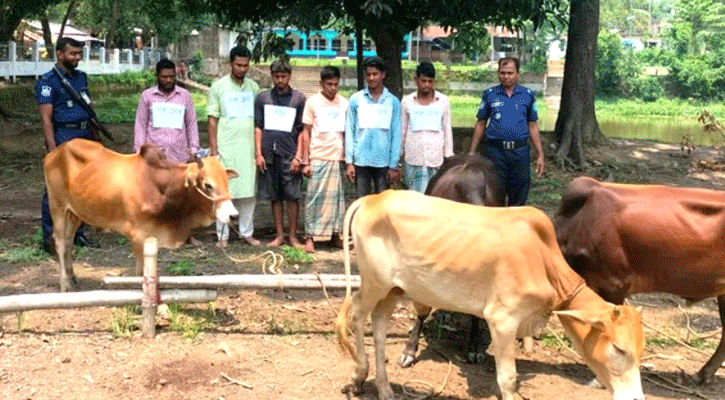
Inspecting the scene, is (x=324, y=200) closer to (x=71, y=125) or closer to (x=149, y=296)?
(x=71, y=125)

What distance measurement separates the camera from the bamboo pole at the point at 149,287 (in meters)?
5.70

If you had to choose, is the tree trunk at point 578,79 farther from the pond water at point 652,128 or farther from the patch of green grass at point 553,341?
the pond water at point 652,128

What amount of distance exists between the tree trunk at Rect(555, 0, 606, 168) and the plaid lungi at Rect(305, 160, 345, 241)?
6684mm

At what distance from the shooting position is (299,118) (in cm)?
779

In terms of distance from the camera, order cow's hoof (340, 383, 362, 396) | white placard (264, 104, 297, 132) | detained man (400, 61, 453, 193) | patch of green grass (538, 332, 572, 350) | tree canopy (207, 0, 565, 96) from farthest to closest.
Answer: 1. tree canopy (207, 0, 565, 96)
2. white placard (264, 104, 297, 132)
3. detained man (400, 61, 453, 193)
4. patch of green grass (538, 332, 572, 350)
5. cow's hoof (340, 383, 362, 396)

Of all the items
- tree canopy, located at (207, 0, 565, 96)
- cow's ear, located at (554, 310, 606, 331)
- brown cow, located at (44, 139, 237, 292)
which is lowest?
cow's ear, located at (554, 310, 606, 331)

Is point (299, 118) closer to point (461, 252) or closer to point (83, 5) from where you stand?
point (461, 252)

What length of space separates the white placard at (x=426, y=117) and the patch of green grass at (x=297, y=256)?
1.54m

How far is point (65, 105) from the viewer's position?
7.27 meters

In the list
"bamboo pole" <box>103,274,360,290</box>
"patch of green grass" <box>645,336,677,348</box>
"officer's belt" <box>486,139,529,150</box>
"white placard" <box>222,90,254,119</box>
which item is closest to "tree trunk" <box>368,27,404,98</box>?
"white placard" <box>222,90,254,119</box>

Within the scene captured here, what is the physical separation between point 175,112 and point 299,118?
1.21 metres

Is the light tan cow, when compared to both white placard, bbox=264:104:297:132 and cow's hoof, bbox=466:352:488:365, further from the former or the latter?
white placard, bbox=264:104:297:132

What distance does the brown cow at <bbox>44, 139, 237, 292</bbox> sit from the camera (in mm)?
5980

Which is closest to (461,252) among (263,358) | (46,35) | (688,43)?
(263,358)
